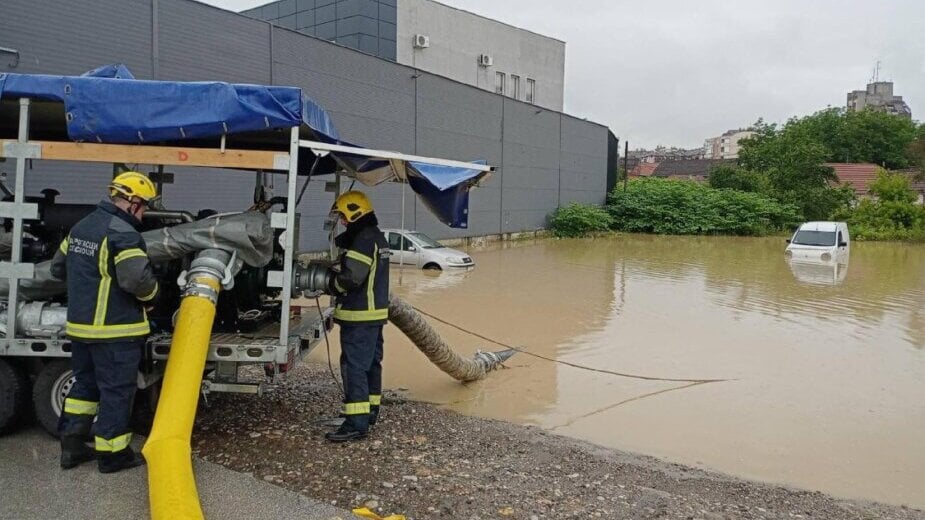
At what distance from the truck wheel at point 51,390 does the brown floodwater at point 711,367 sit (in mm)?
3750

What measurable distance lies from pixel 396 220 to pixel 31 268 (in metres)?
21.1

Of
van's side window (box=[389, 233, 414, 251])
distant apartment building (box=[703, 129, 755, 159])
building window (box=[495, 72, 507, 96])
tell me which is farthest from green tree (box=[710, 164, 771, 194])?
distant apartment building (box=[703, 129, 755, 159])

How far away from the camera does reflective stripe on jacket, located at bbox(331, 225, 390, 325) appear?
5.62 metres

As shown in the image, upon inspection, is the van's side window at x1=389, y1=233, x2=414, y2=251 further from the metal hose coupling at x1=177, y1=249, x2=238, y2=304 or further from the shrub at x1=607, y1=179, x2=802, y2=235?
the shrub at x1=607, y1=179, x2=802, y2=235

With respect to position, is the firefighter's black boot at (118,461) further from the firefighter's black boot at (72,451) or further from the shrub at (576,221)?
the shrub at (576,221)

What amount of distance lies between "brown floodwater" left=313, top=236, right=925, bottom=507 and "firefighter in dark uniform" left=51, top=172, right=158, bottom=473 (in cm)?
385

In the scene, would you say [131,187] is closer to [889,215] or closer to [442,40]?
[442,40]

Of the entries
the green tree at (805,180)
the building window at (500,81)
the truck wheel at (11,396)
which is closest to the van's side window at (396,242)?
the truck wheel at (11,396)

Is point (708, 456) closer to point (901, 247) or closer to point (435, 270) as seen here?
point (435, 270)

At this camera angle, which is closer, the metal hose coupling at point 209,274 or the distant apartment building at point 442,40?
the metal hose coupling at point 209,274

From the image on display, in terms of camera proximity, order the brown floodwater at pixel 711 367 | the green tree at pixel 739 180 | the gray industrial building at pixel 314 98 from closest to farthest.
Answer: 1. the brown floodwater at pixel 711 367
2. the gray industrial building at pixel 314 98
3. the green tree at pixel 739 180

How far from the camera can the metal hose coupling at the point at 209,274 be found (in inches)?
193

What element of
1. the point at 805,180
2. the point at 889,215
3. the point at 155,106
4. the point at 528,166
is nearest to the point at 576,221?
the point at 528,166

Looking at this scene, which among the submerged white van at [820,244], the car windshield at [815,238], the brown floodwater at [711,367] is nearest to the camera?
the brown floodwater at [711,367]
